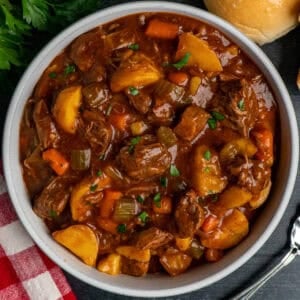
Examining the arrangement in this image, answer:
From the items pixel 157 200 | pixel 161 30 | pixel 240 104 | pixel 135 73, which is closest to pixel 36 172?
pixel 157 200

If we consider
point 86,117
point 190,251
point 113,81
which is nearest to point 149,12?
point 113,81

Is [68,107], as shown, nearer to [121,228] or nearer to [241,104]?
[121,228]

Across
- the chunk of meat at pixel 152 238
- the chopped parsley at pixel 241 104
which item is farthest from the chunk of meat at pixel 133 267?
the chopped parsley at pixel 241 104

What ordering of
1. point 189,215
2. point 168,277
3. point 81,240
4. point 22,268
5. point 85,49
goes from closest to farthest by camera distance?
point 189,215 → point 85,49 → point 81,240 → point 168,277 → point 22,268

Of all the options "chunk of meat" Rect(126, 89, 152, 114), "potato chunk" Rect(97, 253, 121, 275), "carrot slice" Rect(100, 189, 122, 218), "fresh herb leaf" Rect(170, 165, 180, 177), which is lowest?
"potato chunk" Rect(97, 253, 121, 275)

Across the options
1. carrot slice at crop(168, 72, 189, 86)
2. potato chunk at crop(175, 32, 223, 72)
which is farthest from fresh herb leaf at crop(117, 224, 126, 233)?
potato chunk at crop(175, 32, 223, 72)

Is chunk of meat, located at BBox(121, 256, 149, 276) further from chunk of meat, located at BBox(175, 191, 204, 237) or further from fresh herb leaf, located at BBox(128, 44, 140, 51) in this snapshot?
fresh herb leaf, located at BBox(128, 44, 140, 51)
